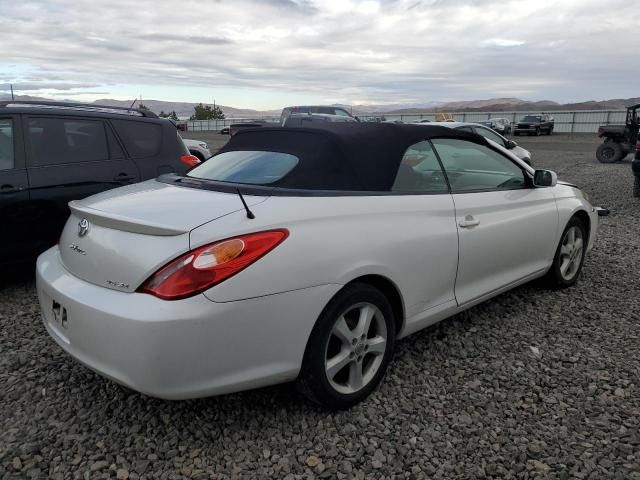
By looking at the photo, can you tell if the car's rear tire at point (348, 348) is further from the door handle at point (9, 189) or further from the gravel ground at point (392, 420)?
the door handle at point (9, 189)

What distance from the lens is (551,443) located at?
2.63m

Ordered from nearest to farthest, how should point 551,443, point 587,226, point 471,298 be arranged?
1. point 551,443
2. point 471,298
3. point 587,226

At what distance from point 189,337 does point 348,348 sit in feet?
2.93

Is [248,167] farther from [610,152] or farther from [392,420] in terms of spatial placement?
[610,152]

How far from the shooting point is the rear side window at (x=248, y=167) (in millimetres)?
3033

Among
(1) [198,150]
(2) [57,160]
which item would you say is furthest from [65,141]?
(1) [198,150]

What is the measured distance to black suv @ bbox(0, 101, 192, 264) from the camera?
4508 mm

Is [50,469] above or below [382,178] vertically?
below

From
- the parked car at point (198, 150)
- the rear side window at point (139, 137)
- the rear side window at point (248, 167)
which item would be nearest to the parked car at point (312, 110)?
the parked car at point (198, 150)

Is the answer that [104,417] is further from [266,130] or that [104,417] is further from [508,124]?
[508,124]

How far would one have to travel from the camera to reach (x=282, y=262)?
8.02 feet

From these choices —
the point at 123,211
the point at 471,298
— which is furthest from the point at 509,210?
the point at 123,211

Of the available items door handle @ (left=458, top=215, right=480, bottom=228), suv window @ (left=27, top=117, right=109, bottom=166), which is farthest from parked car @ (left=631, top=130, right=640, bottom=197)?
suv window @ (left=27, top=117, right=109, bottom=166)

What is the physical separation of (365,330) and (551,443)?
3.40 ft
